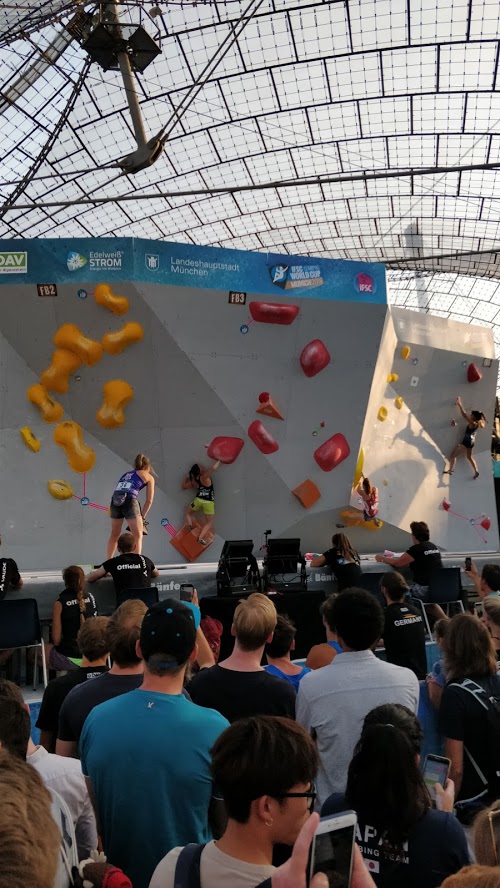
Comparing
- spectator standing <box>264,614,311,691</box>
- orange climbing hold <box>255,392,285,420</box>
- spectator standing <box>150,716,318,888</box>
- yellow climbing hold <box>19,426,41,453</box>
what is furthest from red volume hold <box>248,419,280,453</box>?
spectator standing <box>150,716,318,888</box>

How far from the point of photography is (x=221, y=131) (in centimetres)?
1969

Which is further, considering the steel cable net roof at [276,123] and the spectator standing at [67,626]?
the steel cable net roof at [276,123]

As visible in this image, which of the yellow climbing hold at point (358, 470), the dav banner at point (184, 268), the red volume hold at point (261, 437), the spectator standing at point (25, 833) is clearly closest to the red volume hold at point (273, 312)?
the dav banner at point (184, 268)

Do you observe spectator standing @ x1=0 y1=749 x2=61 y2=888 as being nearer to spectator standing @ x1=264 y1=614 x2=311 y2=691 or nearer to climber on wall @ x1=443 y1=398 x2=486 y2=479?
spectator standing @ x1=264 y1=614 x2=311 y2=691

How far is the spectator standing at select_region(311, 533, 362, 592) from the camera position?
25.7ft

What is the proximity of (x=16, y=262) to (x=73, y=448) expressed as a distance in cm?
243

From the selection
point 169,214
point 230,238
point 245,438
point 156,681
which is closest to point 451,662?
point 156,681

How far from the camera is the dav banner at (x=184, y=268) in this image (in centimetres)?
961

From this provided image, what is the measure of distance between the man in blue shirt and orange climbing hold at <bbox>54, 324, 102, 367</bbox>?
812 centimetres

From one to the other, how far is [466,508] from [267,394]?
464 cm

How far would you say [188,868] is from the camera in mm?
1474

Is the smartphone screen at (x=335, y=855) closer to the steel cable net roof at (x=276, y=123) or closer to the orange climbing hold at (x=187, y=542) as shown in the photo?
the orange climbing hold at (x=187, y=542)

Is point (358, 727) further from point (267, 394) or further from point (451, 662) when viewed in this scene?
point (267, 394)

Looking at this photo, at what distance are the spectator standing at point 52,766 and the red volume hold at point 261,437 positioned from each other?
27.3 ft
